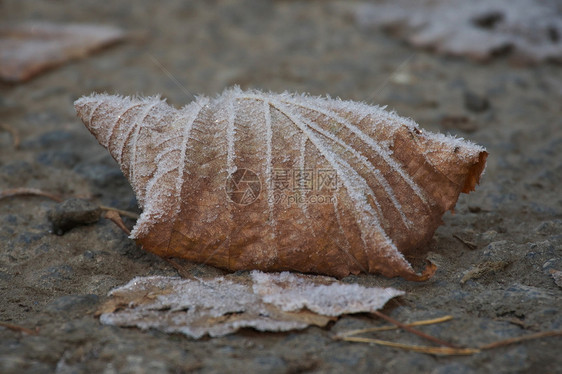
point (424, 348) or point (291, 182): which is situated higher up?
point (291, 182)

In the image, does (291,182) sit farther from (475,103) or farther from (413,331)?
(475,103)

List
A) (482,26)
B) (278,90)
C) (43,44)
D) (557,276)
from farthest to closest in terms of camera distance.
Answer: (482,26) → (43,44) → (278,90) → (557,276)

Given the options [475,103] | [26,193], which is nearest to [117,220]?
[26,193]

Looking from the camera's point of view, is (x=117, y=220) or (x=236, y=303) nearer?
(x=236, y=303)

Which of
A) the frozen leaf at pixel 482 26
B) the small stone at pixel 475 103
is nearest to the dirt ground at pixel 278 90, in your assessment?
the small stone at pixel 475 103

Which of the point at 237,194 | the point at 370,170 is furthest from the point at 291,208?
the point at 370,170

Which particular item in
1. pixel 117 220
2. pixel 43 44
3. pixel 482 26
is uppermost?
pixel 482 26

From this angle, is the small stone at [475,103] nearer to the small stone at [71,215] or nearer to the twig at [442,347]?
the twig at [442,347]
